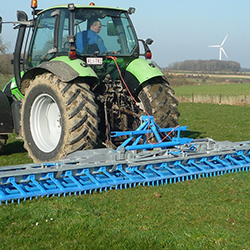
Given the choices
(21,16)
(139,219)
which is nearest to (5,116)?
(21,16)

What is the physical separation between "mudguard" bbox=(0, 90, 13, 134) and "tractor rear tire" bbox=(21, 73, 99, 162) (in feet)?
2.54

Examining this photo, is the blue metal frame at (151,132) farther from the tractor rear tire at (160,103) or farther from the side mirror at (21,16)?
→ the side mirror at (21,16)

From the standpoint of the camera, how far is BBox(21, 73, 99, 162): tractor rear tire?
5695 millimetres

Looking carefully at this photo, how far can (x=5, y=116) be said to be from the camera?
7.34m

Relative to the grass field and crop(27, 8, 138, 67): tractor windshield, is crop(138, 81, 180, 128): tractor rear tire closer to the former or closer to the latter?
crop(27, 8, 138, 67): tractor windshield

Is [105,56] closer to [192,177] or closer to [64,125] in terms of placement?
[64,125]

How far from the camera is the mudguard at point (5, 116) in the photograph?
24.0 feet

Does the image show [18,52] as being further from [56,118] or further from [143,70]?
[143,70]

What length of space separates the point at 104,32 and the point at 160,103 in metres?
1.60

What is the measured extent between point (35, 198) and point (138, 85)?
9.45ft

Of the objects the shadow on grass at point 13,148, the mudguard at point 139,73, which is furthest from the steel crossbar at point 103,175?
the shadow on grass at point 13,148

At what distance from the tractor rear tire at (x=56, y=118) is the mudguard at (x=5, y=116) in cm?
78

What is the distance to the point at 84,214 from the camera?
4.39m

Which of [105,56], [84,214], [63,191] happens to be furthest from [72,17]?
[84,214]
